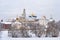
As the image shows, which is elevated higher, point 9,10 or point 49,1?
point 49,1

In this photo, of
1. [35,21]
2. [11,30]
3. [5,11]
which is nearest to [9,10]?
[5,11]

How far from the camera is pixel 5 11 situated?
137cm

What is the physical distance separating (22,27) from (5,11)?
0.28 metres

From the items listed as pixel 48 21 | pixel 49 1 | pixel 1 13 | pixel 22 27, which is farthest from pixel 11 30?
pixel 49 1

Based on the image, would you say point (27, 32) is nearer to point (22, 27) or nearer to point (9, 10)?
point (22, 27)

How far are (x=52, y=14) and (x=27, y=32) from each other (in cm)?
38

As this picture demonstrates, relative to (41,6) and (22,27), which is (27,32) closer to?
(22,27)

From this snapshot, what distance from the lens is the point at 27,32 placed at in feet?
4.52

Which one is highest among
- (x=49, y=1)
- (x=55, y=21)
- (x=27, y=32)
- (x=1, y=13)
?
(x=49, y=1)

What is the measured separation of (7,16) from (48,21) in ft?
1.66

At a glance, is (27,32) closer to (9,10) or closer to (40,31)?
(40,31)

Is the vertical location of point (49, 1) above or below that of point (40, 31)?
above

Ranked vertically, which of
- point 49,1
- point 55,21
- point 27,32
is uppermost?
point 49,1

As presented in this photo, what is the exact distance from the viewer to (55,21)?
138 cm
